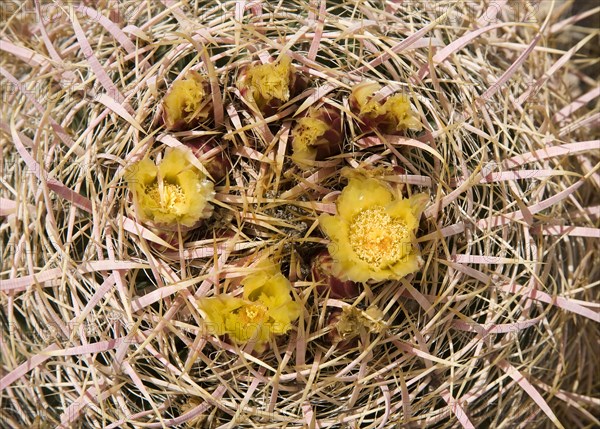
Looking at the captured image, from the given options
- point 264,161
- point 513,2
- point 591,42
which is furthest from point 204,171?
point 591,42

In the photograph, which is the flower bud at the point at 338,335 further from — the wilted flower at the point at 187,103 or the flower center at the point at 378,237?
the wilted flower at the point at 187,103

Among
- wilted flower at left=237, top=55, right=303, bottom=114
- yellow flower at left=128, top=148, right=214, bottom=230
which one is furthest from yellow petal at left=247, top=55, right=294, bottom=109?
yellow flower at left=128, top=148, right=214, bottom=230

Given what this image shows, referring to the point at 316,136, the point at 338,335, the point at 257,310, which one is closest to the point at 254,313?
the point at 257,310

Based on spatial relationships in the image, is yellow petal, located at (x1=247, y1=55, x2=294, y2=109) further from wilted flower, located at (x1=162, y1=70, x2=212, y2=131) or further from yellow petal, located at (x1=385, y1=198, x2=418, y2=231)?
yellow petal, located at (x1=385, y1=198, x2=418, y2=231)

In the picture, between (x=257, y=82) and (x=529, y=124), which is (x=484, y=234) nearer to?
(x=529, y=124)

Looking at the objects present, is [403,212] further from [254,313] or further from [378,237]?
[254,313]
